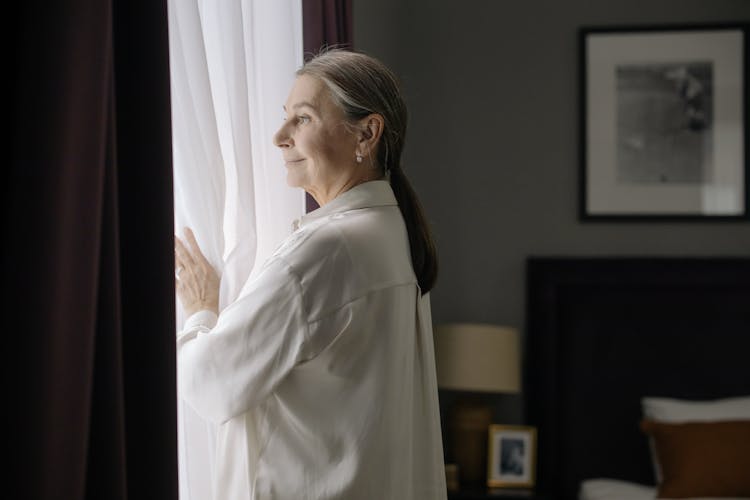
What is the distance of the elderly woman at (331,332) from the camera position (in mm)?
1334

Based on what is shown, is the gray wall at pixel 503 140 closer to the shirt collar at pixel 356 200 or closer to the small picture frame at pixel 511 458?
the small picture frame at pixel 511 458

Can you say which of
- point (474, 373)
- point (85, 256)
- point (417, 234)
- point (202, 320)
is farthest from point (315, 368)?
point (474, 373)

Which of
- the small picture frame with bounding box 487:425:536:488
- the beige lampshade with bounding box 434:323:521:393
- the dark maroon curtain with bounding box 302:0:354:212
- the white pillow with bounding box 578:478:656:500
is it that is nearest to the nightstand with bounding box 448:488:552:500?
the small picture frame with bounding box 487:425:536:488

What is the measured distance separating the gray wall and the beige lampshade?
16.3 inches

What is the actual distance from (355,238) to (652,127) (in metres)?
2.78

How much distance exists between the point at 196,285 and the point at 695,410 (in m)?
2.60

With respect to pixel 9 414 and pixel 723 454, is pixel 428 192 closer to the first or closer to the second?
pixel 723 454

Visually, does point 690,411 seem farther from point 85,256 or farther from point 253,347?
point 85,256

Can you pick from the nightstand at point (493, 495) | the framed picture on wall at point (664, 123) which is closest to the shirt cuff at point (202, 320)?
the nightstand at point (493, 495)

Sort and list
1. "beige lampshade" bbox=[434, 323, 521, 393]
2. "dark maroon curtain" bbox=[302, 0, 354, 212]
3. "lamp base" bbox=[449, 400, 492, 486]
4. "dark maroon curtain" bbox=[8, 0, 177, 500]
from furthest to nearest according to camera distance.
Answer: "lamp base" bbox=[449, 400, 492, 486] < "beige lampshade" bbox=[434, 323, 521, 393] < "dark maroon curtain" bbox=[302, 0, 354, 212] < "dark maroon curtain" bbox=[8, 0, 177, 500]

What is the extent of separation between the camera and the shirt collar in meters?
1.51

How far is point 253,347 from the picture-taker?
4.34 ft

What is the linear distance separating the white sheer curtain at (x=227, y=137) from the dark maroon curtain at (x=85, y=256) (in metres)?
0.52

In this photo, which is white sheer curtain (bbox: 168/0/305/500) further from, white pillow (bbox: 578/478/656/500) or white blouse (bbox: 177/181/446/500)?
white pillow (bbox: 578/478/656/500)
